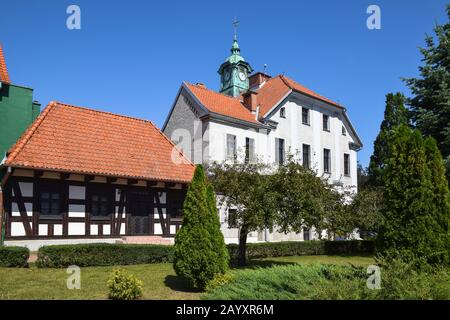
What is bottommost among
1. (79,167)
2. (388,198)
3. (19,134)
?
(388,198)

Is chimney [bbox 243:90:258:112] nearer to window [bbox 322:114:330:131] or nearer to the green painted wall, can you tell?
window [bbox 322:114:330:131]

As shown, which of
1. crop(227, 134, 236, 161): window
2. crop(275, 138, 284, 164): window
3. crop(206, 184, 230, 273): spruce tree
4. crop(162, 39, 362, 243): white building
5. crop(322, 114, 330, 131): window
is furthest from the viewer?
crop(322, 114, 330, 131): window

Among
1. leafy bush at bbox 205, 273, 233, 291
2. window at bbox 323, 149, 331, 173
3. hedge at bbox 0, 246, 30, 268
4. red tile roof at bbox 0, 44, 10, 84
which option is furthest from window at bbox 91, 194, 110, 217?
window at bbox 323, 149, 331, 173

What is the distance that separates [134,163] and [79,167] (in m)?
2.89

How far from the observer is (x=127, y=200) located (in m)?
19.0

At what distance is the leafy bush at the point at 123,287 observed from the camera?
30.5ft

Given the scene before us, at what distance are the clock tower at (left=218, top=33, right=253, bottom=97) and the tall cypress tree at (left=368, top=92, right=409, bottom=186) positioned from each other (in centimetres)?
1446

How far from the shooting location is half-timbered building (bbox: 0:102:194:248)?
1625 cm

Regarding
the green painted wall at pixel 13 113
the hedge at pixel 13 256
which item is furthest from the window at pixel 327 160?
the hedge at pixel 13 256

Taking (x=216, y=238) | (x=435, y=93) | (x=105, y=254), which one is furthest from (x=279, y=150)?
(x=216, y=238)

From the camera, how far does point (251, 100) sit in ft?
93.2

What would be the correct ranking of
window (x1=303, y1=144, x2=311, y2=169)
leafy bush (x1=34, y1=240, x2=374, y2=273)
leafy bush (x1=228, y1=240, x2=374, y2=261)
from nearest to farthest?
leafy bush (x1=34, y1=240, x2=374, y2=273) → leafy bush (x1=228, y1=240, x2=374, y2=261) → window (x1=303, y1=144, x2=311, y2=169)
